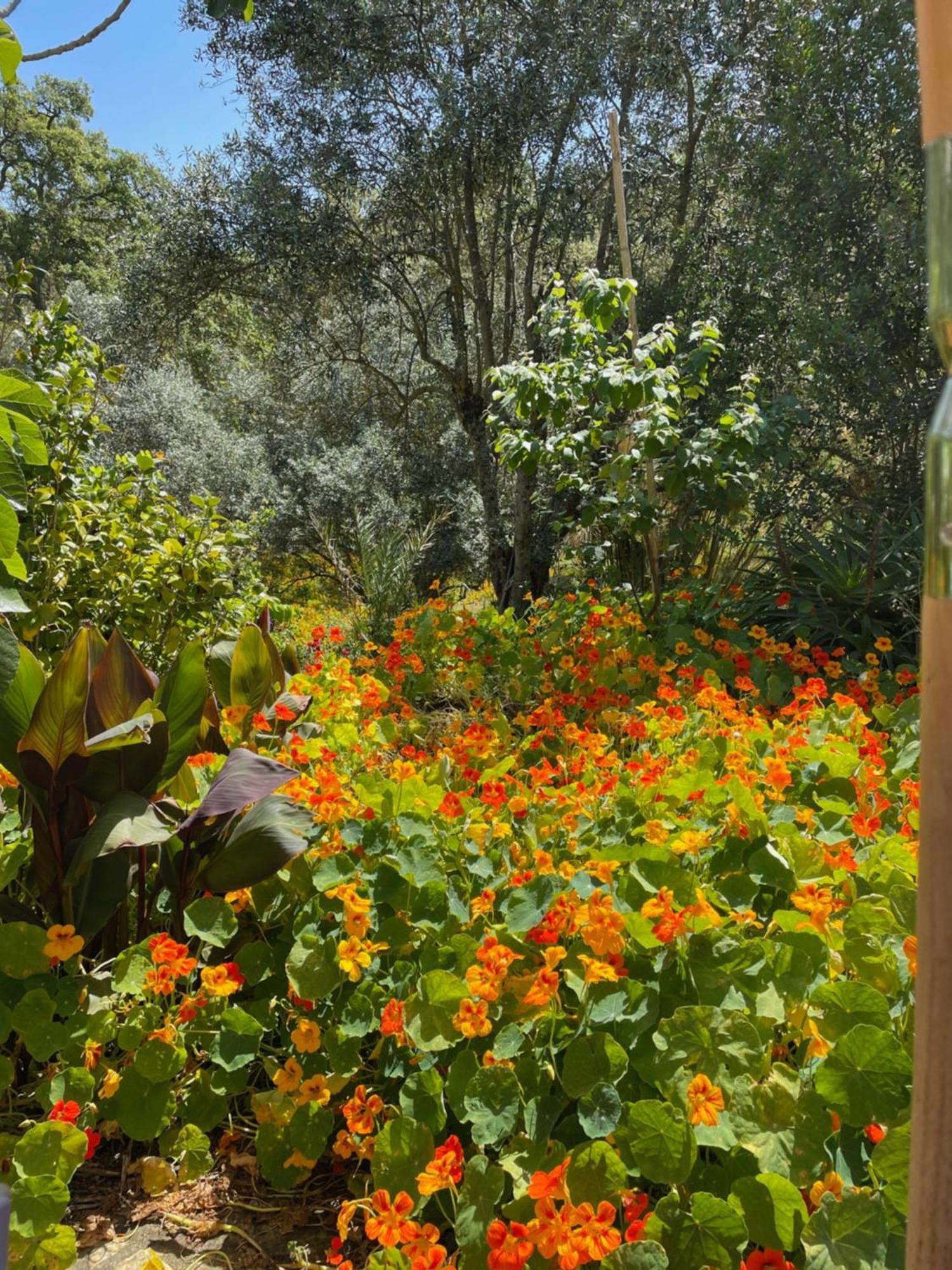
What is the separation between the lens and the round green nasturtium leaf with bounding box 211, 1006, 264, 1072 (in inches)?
62.6

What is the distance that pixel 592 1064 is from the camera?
1346mm

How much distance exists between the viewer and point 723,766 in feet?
7.91

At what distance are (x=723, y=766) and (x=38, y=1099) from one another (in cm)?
169

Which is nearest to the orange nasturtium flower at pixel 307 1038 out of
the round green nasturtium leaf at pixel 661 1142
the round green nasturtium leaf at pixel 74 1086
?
the round green nasturtium leaf at pixel 74 1086

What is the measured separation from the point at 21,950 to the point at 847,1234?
4.47 ft

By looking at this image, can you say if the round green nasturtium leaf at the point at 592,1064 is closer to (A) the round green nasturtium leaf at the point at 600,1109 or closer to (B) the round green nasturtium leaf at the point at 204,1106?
(A) the round green nasturtium leaf at the point at 600,1109

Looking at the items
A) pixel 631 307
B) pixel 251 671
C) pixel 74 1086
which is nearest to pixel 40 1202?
pixel 74 1086

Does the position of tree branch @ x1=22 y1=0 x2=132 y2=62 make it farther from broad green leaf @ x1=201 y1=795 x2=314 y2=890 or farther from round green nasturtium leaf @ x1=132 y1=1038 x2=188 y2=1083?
round green nasturtium leaf @ x1=132 y1=1038 x2=188 y2=1083

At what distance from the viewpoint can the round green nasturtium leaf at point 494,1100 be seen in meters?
1.34

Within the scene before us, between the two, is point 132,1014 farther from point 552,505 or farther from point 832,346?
point 552,505

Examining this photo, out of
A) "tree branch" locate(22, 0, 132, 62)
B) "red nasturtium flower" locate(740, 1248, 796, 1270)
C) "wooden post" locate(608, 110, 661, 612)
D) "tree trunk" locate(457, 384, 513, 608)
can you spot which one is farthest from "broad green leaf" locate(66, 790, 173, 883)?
"tree trunk" locate(457, 384, 513, 608)

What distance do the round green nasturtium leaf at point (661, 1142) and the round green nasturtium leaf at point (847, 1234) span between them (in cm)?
17

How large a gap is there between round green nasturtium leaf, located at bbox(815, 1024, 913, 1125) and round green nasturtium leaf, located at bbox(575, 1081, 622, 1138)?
0.93 feet

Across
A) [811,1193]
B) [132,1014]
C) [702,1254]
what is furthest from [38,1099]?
[811,1193]
